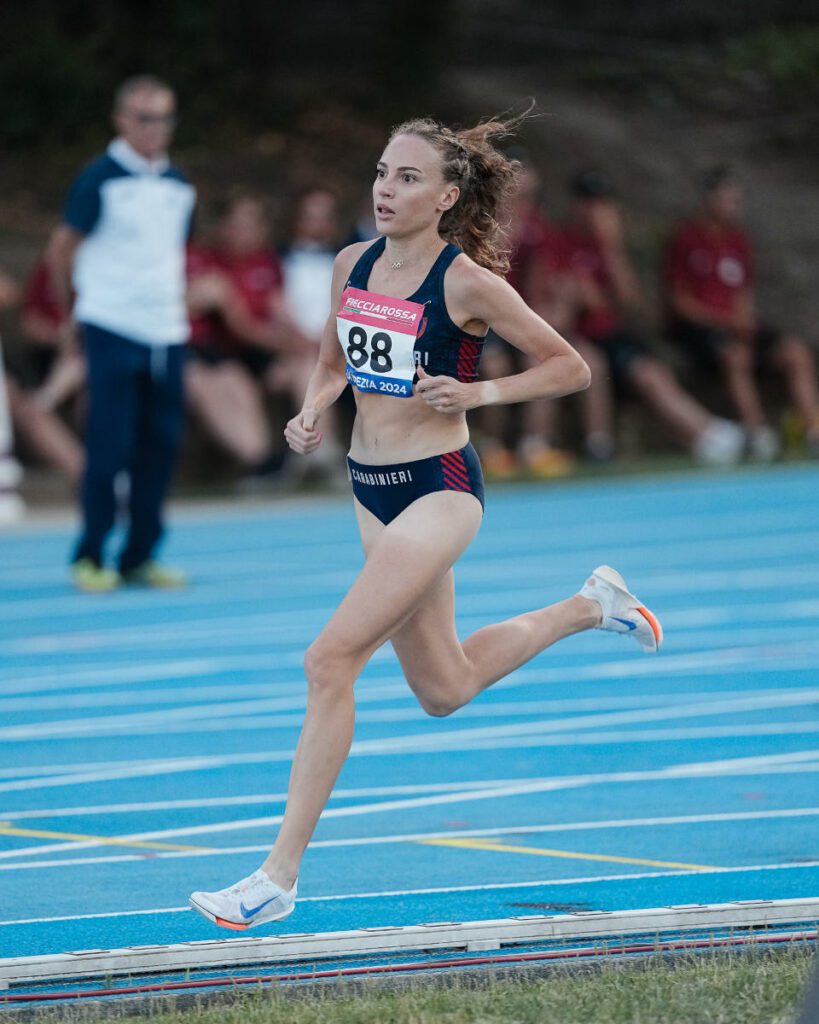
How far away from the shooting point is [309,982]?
4668 millimetres

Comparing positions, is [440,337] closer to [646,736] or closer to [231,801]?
[231,801]

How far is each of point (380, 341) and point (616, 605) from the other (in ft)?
4.80

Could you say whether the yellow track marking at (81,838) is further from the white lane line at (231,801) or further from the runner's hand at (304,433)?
the runner's hand at (304,433)

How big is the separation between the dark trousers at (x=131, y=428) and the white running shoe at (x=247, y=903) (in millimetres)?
7175

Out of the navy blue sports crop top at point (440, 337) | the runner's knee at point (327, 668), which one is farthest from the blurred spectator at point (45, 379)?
the runner's knee at point (327, 668)

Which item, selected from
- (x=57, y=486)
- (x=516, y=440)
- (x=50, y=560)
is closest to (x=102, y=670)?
(x=50, y=560)

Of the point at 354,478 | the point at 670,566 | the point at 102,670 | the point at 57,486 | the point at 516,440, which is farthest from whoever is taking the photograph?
the point at 516,440

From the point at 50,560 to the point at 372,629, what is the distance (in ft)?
30.1

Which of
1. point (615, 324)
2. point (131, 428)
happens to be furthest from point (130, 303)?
point (615, 324)

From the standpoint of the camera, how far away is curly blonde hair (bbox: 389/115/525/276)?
600cm

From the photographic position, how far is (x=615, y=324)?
65.0 ft

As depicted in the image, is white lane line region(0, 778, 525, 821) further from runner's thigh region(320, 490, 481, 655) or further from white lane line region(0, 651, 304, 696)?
white lane line region(0, 651, 304, 696)

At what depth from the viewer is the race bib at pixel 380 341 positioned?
5.78 m

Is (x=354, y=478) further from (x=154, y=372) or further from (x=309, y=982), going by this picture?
(x=154, y=372)
